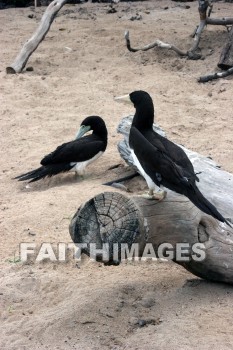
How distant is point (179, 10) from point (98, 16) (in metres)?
1.43

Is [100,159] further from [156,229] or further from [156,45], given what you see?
[156,45]

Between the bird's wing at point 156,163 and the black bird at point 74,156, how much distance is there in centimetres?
233

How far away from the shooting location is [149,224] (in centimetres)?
404

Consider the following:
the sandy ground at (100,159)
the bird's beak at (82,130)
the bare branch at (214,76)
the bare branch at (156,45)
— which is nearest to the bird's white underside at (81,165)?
the sandy ground at (100,159)

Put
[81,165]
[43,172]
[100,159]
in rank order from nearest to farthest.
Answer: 1. [43,172]
2. [81,165]
3. [100,159]

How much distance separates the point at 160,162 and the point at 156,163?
0.03 m

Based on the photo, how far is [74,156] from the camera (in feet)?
21.8

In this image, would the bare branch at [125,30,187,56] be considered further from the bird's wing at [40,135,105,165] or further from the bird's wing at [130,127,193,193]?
the bird's wing at [130,127,193,193]

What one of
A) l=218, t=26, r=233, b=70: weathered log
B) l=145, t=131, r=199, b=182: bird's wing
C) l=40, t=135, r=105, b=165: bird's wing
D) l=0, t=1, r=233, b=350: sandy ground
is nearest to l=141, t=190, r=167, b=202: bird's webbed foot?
l=145, t=131, r=199, b=182: bird's wing

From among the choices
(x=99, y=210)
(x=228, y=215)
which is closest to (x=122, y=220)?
(x=99, y=210)

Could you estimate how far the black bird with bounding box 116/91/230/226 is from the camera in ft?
13.0

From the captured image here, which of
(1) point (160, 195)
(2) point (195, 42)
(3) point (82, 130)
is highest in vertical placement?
(2) point (195, 42)

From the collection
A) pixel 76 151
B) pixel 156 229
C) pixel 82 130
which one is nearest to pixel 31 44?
pixel 82 130

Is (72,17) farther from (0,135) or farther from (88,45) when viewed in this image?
(0,135)
